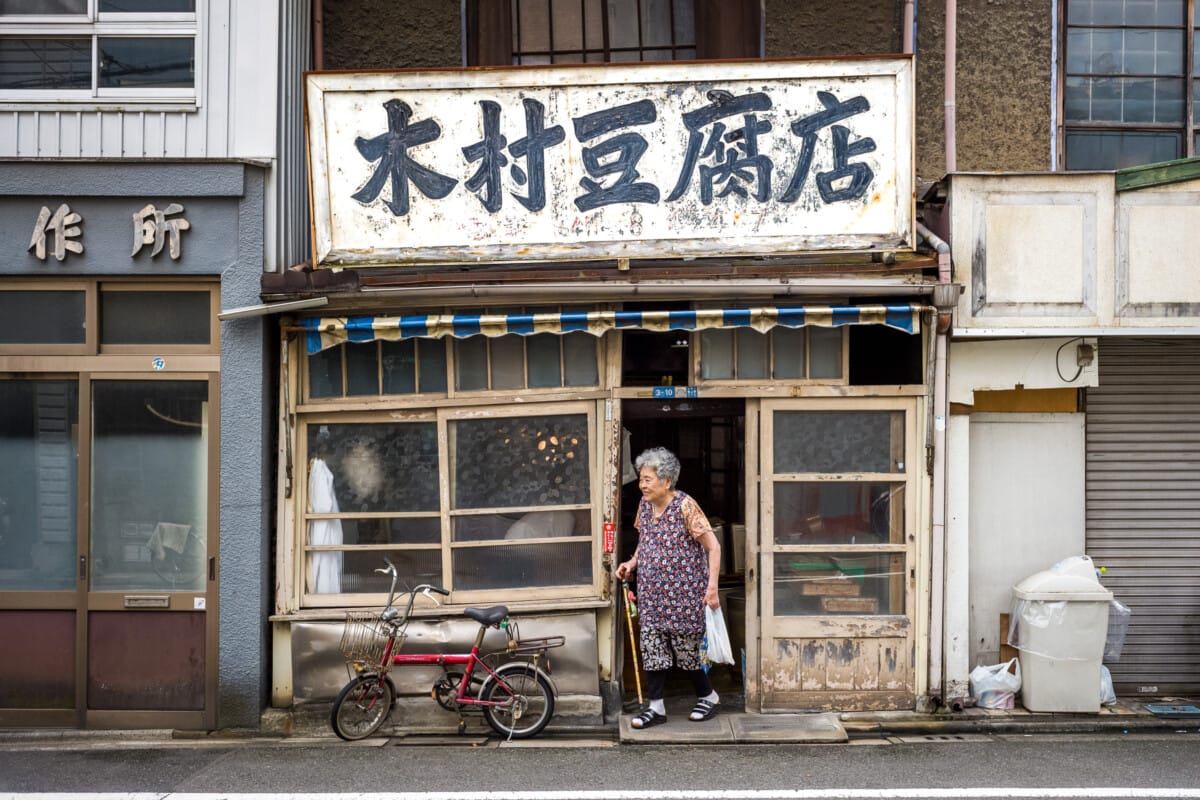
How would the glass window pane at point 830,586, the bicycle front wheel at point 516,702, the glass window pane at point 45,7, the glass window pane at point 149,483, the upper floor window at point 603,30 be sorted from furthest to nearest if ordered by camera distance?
the upper floor window at point 603,30 < the glass window pane at point 45,7 < the glass window pane at point 149,483 < the glass window pane at point 830,586 < the bicycle front wheel at point 516,702

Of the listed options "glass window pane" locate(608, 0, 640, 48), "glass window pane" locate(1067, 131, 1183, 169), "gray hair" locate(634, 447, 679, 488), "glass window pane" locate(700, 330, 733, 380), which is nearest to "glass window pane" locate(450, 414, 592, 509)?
"gray hair" locate(634, 447, 679, 488)

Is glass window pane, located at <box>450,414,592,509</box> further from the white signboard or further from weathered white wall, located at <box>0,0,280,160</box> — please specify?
weathered white wall, located at <box>0,0,280,160</box>

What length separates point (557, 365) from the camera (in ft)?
27.7

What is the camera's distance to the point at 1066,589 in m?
8.04

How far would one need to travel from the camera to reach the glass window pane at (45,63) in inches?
334

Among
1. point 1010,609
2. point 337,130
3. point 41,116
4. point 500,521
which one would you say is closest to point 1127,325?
point 1010,609

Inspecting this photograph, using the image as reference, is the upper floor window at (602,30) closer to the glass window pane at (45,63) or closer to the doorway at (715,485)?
the doorway at (715,485)

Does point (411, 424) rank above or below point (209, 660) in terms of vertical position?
above

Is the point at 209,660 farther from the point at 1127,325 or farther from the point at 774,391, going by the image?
the point at 1127,325

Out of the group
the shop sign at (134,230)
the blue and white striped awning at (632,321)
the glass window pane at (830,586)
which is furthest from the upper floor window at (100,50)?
the glass window pane at (830,586)

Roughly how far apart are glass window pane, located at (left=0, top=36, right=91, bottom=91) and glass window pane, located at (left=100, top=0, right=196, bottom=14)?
33cm

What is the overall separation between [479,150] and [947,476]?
4601mm

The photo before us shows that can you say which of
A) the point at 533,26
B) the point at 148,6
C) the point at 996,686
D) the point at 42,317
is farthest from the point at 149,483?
the point at 996,686

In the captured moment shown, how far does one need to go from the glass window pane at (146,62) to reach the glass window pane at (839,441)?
18.9ft
